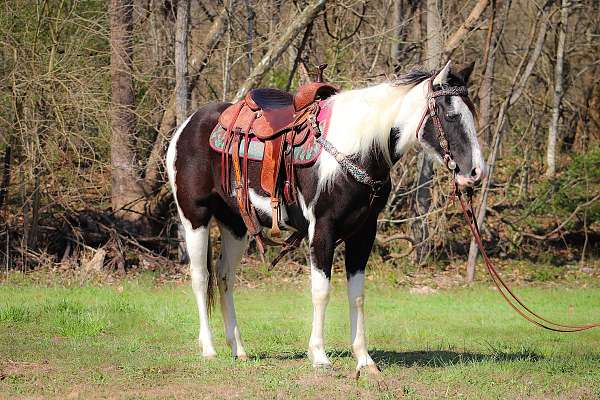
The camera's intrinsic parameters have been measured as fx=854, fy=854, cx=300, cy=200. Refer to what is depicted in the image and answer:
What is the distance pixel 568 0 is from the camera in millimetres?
16859

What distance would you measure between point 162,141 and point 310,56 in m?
3.25

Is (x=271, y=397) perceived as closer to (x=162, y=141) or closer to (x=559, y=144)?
(x=162, y=141)

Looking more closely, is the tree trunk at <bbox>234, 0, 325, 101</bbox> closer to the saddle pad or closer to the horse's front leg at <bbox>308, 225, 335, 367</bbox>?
the saddle pad

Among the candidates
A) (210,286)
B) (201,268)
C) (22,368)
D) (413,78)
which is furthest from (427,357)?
(22,368)

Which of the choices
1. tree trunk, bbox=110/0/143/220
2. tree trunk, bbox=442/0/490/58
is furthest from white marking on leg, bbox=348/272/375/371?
tree trunk, bbox=442/0/490/58

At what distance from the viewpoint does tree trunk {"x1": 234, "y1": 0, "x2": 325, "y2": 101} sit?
13594 millimetres

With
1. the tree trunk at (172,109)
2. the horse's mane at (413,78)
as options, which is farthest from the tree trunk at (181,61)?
the horse's mane at (413,78)

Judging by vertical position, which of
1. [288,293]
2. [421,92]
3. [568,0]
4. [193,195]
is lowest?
[288,293]

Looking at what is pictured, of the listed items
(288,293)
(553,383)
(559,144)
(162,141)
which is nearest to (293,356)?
(553,383)

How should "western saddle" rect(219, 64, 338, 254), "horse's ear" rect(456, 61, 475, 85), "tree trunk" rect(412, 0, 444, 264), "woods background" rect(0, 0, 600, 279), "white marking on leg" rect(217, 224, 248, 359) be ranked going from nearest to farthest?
1. "horse's ear" rect(456, 61, 475, 85)
2. "western saddle" rect(219, 64, 338, 254)
3. "white marking on leg" rect(217, 224, 248, 359)
4. "woods background" rect(0, 0, 600, 279)
5. "tree trunk" rect(412, 0, 444, 264)

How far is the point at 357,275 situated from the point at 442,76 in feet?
5.68

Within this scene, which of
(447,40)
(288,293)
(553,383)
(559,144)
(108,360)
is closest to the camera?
(553,383)

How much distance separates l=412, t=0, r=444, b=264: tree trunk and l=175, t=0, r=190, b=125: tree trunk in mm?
3964

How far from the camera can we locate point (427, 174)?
1527 centimetres
